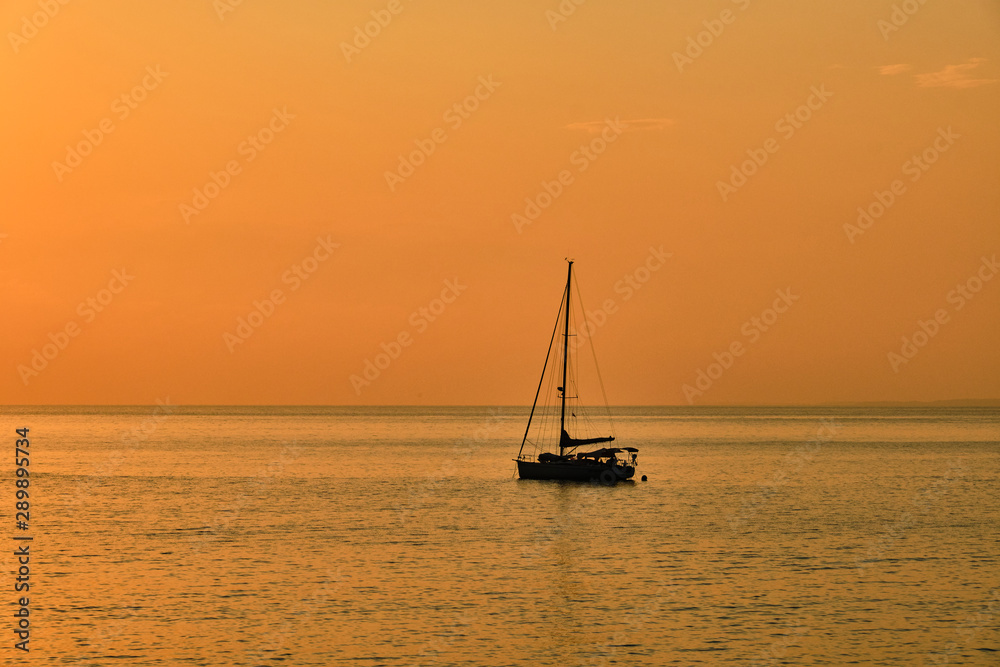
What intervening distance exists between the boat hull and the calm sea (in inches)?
57.6

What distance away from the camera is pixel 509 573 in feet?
154

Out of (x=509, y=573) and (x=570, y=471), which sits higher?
(x=570, y=471)

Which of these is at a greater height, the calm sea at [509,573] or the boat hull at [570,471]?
the boat hull at [570,471]

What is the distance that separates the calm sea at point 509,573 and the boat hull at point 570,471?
4.80 ft

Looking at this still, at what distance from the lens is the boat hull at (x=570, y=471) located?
8731 cm

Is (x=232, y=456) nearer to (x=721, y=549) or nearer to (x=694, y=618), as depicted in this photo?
(x=721, y=549)

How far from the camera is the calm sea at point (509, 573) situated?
34312 millimetres

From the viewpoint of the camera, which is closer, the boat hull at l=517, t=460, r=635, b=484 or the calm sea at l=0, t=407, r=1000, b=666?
the calm sea at l=0, t=407, r=1000, b=666

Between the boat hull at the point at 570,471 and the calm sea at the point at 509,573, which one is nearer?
the calm sea at the point at 509,573

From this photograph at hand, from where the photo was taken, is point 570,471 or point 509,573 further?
point 570,471

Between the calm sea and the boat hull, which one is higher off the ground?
the boat hull

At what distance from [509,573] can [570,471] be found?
4080cm

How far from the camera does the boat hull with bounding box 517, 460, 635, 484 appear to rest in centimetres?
8731

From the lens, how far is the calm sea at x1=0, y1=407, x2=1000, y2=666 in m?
34.3
